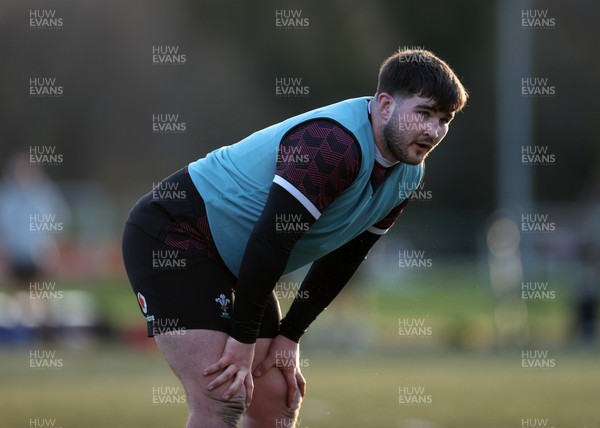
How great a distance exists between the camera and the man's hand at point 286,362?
5.10 m

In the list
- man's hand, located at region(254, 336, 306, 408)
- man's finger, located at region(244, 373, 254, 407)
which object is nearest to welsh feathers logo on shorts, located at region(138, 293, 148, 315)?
man's finger, located at region(244, 373, 254, 407)

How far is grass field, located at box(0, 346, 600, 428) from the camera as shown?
7.89 meters

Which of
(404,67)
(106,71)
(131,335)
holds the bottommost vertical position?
(131,335)

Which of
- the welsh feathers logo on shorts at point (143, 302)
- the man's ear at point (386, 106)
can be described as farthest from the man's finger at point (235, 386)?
the man's ear at point (386, 106)

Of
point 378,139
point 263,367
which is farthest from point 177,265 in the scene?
point 378,139

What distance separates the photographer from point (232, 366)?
4488 mm

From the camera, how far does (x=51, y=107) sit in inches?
1444

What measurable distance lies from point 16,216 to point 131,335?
7.76 feet

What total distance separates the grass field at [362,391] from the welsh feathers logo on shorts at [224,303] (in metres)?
3.08

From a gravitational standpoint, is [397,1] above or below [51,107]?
above

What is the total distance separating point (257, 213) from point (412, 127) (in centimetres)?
76

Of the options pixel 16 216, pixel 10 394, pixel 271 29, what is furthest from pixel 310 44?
pixel 10 394

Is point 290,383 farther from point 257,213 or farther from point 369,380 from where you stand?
point 369,380

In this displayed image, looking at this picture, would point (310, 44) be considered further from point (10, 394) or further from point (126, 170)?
point (10, 394)
